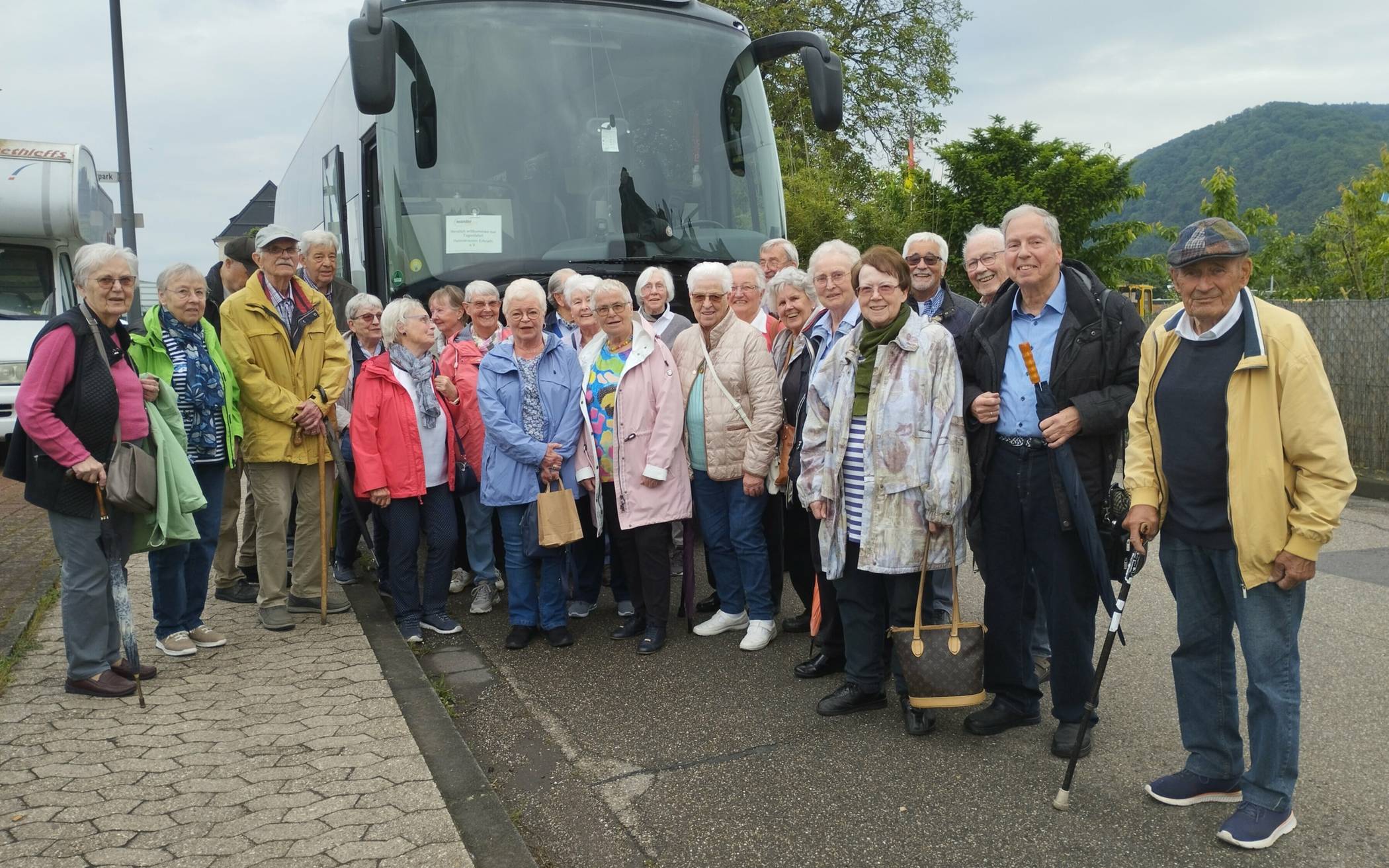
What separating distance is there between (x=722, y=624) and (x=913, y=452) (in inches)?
79.7

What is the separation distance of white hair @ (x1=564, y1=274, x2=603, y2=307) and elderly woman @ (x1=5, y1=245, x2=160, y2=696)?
225 centimetres

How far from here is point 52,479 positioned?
4.63 metres

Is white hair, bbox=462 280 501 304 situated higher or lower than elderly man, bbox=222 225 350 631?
higher

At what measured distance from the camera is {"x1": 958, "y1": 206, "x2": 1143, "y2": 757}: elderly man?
3809mm

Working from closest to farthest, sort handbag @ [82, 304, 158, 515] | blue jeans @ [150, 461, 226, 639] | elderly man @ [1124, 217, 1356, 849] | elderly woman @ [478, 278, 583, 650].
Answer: elderly man @ [1124, 217, 1356, 849]
handbag @ [82, 304, 158, 515]
blue jeans @ [150, 461, 226, 639]
elderly woman @ [478, 278, 583, 650]

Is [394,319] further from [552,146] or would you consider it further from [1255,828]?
[1255,828]

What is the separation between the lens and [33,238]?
1327 centimetres

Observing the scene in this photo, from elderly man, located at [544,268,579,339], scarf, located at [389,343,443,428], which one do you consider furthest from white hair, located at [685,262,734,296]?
scarf, located at [389,343,443,428]

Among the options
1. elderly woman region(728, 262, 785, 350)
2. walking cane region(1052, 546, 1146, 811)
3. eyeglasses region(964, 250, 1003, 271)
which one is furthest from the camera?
elderly woman region(728, 262, 785, 350)

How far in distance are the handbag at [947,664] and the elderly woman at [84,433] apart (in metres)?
3.50

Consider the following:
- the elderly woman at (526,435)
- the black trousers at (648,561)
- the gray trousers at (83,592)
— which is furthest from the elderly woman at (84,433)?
the black trousers at (648,561)

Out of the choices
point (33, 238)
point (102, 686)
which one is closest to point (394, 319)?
point (102, 686)

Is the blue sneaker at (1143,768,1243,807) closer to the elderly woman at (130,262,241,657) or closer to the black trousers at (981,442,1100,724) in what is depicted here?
the black trousers at (981,442,1100,724)

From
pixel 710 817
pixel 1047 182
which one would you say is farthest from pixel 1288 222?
pixel 710 817
